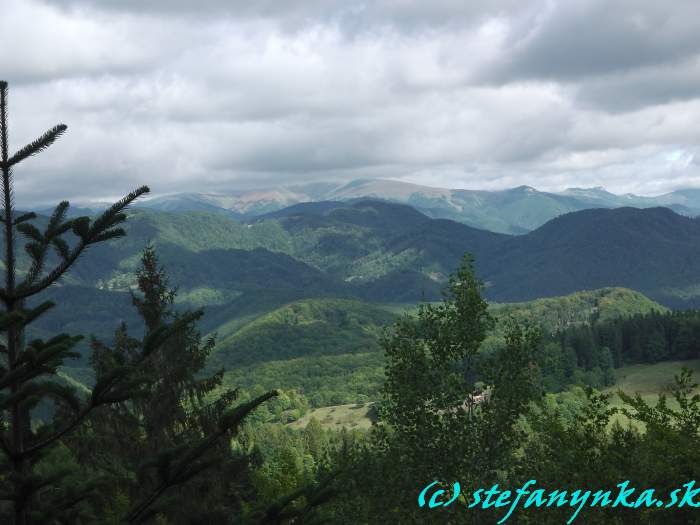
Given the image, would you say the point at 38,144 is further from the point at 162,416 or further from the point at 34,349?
the point at 162,416

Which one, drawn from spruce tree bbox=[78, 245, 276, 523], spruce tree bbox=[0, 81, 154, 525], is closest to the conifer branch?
spruce tree bbox=[0, 81, 154, 525]

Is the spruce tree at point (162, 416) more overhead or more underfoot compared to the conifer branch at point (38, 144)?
more underfoot

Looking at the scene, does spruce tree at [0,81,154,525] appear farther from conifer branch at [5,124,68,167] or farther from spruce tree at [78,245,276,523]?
spruce tree at [78,245,276,523]

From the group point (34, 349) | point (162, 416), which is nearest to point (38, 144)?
point (34, 349)

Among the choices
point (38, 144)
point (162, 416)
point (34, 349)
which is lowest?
point (162, 416)

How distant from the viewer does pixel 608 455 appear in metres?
29.5

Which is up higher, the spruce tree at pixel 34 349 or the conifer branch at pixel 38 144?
the conifer branch at pixel 38 144

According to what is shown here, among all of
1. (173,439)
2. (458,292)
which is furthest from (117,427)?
(458,292)

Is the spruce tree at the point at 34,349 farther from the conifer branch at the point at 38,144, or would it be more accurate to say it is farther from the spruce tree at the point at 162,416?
the spruce tree at the point at 162,416

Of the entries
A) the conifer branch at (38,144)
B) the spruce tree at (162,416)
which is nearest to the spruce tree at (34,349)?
the conifer branch at (38,144)

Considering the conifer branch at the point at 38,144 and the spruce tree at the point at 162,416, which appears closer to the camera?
the conifer branch at the point at 38,144

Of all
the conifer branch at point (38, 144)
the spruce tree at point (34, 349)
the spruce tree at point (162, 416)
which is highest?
the conifer branch at point (38, 144)

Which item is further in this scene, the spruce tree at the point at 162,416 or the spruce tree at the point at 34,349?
the spruce tree at the point at 162,416

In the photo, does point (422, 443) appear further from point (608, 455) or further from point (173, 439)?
point (173, 439)
